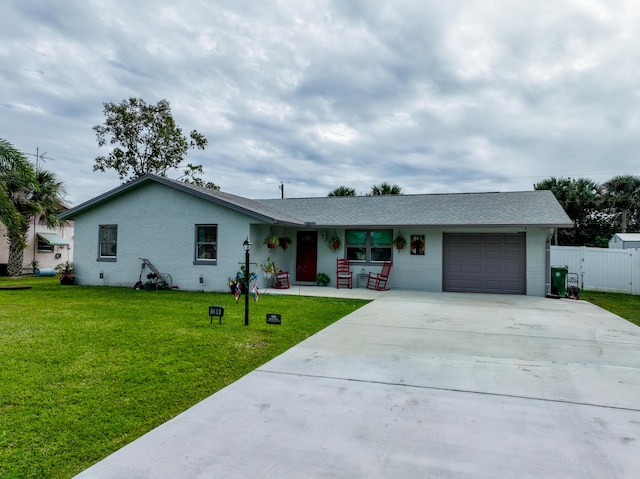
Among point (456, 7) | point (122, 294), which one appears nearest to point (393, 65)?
point (456, 7)

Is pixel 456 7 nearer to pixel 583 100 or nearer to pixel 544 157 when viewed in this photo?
pixel 583 100

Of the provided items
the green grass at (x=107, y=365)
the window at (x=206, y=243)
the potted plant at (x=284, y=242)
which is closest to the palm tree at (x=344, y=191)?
the potted plant at (x=284, y=242)

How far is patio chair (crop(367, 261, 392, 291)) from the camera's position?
12.8m

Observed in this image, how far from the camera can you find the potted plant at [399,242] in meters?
13.0

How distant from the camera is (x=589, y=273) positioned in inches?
549

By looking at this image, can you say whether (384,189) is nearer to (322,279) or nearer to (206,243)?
(322,279)

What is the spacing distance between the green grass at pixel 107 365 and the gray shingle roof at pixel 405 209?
4.55 metres

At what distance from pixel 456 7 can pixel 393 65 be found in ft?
9.58

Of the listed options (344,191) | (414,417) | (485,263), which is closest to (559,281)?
(485,263)

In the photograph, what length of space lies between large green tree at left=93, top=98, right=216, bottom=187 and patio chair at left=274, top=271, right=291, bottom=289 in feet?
53.7

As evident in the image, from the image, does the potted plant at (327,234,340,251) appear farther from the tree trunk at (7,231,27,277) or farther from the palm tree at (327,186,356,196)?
the tree trunk at (7,231,27,277)

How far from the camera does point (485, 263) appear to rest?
493 inches

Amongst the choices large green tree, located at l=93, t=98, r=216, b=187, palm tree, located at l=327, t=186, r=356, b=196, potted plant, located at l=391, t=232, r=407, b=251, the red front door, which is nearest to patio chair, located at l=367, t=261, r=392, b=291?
potted plant, located at l=391, t=232, r=407, b=251

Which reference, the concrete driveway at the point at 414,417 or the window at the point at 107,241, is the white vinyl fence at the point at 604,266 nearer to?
the concrete driveway at the point at 414,417
